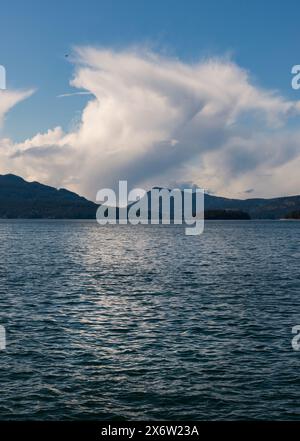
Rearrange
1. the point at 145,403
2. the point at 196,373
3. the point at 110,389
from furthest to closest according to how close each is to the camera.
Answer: the point at 196,373, the point at 110,389, the point at 145,403

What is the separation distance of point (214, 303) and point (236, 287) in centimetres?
1337

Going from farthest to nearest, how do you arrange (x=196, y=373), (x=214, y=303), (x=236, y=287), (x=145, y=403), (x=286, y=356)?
(x=236, y=287) → (x=214, y=303) → (x=286, y=356) → (x=196, y=373) → (x=145, y=403)

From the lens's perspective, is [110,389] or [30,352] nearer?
[110,389]

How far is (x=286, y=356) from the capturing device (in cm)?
3378

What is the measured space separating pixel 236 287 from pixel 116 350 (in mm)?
33382

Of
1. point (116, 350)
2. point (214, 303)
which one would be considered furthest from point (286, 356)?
point (214, 303)

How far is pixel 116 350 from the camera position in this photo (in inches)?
1387
